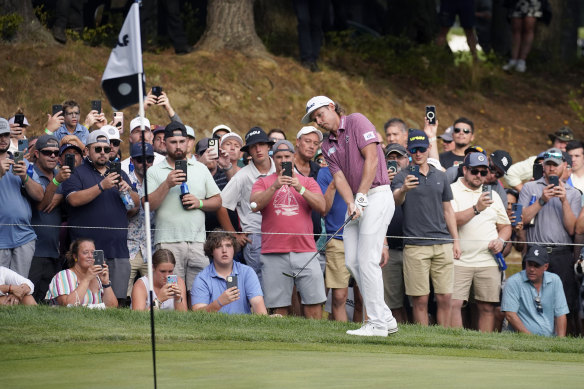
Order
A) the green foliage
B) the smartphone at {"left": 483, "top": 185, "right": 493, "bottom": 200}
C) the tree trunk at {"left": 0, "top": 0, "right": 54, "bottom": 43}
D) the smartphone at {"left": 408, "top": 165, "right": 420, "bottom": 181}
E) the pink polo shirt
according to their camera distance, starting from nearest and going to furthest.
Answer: the pink polo shirt, the smartphone at {"left": 408, "top": 165, "right": 420, "bottom": 181}, the smartphone at {"left": 483, "top": 185, "right": 493, "bottom": 200}, the green foliage, the tree trunk at {"left": 0, "top": 0, "right": 54, "bottom": 43}

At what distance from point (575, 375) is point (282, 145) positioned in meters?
5.10

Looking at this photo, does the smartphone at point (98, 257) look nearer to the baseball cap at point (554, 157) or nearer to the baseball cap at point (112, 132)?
the baseball cap at point (112, 132)

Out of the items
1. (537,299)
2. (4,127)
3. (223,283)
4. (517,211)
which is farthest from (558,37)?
(4,127)

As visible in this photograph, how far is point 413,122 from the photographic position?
67.3 feet

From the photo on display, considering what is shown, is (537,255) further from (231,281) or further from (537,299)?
(231,281)

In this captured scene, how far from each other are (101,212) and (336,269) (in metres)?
2.61

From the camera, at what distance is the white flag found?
907 centimetres

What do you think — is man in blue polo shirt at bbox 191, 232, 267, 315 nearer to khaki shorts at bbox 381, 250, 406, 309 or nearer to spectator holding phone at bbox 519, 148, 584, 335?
khaki shorts at bbox 381, 250, 406, 309

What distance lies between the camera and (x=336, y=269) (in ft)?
40.6

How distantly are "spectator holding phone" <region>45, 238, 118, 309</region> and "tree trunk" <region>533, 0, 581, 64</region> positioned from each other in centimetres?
1521

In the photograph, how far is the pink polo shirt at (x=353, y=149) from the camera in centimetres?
1023

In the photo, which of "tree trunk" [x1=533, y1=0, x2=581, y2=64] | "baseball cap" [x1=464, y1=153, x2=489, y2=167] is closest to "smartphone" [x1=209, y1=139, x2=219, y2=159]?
"baseball cap" [x1=464, y1=153, x2=489, y2=167]

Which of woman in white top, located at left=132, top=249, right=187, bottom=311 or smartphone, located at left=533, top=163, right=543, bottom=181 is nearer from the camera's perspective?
woman in white top, located at left=132, top=249, right=187, bottom=311

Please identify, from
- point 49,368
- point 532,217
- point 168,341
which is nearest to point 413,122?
point 532,217
